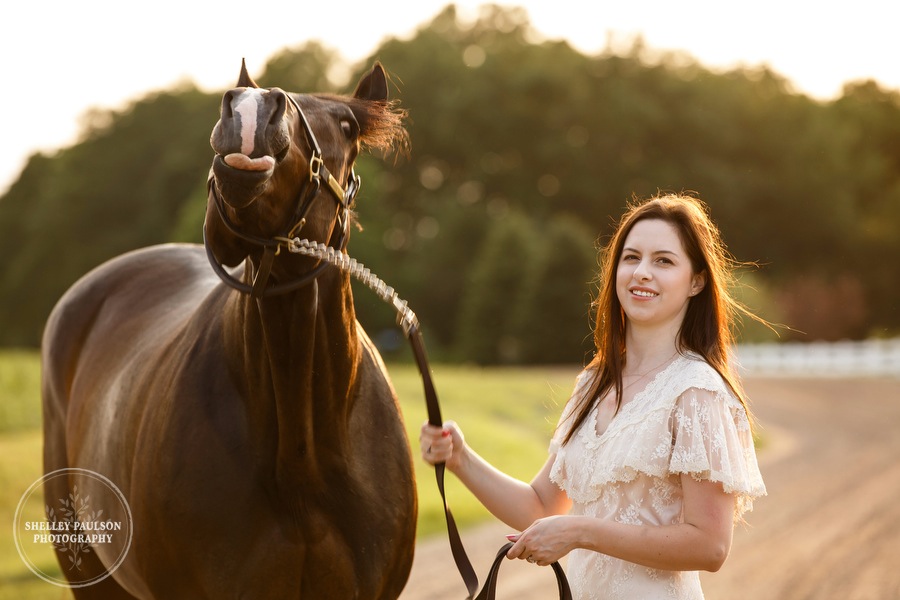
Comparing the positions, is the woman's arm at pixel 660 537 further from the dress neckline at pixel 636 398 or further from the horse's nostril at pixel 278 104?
the horse's nostril at pixel 278 104

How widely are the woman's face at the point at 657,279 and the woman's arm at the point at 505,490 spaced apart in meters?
0.60

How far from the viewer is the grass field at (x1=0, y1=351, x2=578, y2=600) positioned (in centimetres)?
778

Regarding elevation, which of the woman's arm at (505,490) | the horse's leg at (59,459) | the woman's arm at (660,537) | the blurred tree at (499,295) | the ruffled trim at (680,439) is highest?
the ruffled trim at (680,439)

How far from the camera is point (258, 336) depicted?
2871mm

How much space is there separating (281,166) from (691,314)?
4.06 feet

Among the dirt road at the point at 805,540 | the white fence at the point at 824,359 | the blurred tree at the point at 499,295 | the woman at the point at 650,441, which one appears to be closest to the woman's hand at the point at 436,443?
the woman at the point at 650,441

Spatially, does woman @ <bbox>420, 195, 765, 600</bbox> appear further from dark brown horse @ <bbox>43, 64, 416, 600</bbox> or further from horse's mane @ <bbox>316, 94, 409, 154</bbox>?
horse's mane @ <bbox>316, 94, 409, 154</bbox>

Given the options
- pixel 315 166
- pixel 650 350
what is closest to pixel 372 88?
pixel 315 166

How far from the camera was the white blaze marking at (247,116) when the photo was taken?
2307 mm

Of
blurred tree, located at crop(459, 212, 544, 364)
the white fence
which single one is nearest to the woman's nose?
the white fence

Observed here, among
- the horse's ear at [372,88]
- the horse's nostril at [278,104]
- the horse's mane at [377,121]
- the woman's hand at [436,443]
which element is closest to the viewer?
the horse's nostril at [278,104]

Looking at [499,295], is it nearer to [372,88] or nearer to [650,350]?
[372,88]

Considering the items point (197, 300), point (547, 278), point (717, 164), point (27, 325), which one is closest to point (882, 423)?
point (547, 278)

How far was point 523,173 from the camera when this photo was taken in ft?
138
